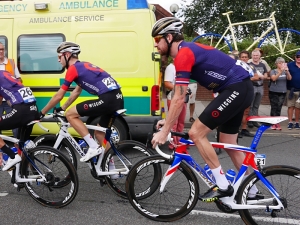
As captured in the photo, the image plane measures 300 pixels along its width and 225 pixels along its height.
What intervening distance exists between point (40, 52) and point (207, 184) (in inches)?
161

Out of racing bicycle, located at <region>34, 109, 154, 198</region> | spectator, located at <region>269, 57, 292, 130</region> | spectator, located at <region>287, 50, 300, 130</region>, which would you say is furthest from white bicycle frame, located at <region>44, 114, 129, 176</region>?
spectator, located at <region>287, 50, 300, 130</region>

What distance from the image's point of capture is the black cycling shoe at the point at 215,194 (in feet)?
10.6

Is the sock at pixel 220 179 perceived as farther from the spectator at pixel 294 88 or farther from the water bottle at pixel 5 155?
the spectator at pixel 294 88

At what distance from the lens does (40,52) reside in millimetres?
6191

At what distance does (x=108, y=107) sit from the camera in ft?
13.7

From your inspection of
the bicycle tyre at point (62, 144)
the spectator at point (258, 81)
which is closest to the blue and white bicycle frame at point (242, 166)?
the bicycle tyre at point (62, 144)

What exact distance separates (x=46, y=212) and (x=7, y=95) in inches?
53.1

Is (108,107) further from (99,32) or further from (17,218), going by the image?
(99,32)

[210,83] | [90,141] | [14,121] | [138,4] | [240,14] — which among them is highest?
[240,14]

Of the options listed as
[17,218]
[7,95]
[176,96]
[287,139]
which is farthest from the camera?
[287,139]

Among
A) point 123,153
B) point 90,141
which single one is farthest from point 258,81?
point 90,141

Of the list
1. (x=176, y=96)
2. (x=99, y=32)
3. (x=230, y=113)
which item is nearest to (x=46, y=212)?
(x=176, y=96)

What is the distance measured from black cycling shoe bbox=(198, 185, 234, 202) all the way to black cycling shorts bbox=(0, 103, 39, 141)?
2.08 metres

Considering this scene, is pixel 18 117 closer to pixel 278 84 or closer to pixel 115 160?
pixel 115 160
